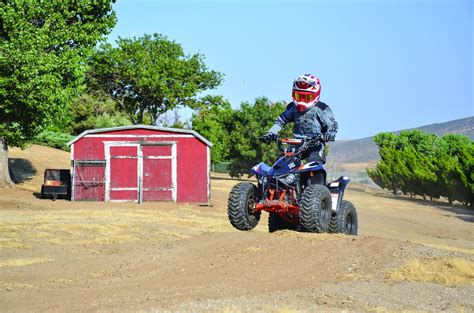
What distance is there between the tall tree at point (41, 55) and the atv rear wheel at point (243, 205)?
2157 centimetres

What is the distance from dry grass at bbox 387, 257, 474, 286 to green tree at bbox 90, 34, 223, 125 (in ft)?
150

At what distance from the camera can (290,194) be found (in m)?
12.6

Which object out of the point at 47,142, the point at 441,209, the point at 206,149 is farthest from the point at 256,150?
the point at 206,149

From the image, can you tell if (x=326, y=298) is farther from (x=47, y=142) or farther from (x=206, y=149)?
(x=47, y=142)

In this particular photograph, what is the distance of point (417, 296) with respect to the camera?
345 inches

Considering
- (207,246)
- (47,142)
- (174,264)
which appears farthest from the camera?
(47,142)

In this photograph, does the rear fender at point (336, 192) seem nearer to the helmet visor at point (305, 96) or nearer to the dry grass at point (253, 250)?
the helmet visor at point (305, 96)

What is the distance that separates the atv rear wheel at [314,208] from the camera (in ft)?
39.5

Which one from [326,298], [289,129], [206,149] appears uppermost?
[289,129]

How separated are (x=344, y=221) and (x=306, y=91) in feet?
8.13

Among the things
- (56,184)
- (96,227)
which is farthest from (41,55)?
(96,227)

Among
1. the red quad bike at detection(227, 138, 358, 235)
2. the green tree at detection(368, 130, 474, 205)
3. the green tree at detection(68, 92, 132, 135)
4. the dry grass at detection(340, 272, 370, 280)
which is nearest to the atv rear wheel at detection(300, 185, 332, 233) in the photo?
the red quad bike at detection(227, 138, 358, 235)

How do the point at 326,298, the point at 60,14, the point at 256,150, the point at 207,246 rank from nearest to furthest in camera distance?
the point at 326,298
the point at 207,246
the point at 60,14
the point at 256,150

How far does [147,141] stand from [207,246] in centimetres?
2471
